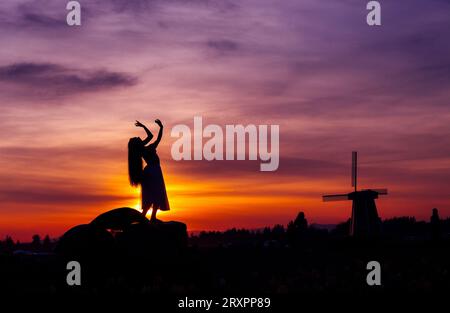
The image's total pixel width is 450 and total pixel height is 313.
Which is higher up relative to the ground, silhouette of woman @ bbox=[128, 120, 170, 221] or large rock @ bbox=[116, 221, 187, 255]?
silhouette of woman @ bbox=[128, 120, 170, 221]

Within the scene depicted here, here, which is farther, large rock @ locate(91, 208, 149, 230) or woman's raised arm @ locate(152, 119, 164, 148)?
large rock @ locate(91, 208, 149, 230)

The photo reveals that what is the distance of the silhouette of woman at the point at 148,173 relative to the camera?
807 inches

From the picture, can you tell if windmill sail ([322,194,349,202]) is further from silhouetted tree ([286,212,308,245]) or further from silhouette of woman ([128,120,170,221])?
silhouette of woman ([128,120,170,221])

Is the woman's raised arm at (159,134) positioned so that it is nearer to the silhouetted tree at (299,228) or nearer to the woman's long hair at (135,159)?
the woman's long hair at (135,159)

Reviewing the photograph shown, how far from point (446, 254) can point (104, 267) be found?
1710 cm

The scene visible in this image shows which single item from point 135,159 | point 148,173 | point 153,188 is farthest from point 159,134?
→ point 153,188

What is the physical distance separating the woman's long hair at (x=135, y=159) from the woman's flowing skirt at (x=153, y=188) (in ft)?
0.80

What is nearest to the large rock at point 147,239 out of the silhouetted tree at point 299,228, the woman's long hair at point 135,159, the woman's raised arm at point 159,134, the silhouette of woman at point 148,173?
the silhouette of woman at point 148,173

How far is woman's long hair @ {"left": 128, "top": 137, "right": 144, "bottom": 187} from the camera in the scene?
20.5m

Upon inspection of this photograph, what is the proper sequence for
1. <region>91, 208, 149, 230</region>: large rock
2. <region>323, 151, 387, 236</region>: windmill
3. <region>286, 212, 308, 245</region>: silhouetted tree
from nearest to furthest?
<region>91, 208, 149, 230</region>: large rock, <region>286, 212, 308, 245</region>: silhouetted tree, <region>323, 151, 387, 236</region>: windmill

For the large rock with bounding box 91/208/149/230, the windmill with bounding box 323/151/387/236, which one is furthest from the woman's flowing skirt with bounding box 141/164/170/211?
the windmill with bounding box 323/151/387/236

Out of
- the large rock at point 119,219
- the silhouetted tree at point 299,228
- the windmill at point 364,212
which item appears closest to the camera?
the large rock at point 119,219

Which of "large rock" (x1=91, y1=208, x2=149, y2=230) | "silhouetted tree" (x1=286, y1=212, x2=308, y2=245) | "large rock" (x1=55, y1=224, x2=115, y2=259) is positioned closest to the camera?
Result: "large rock" (x1=55, y1=224, x2=115, y2=259)
